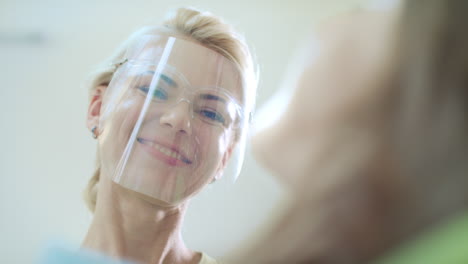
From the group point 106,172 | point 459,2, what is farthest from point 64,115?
point 459,2

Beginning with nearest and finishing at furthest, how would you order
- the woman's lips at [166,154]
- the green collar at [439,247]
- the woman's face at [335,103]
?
the green collar at [439,247]
the woman's face at [335,103]
the woman's lips at [166,154]

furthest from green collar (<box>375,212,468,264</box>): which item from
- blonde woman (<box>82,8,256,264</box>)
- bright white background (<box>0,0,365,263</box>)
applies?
blonde woman (<box>82,8,256,264</box>)

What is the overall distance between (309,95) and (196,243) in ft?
0.82

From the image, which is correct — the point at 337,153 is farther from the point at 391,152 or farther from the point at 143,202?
the point at 143,202

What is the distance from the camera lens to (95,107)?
2.13 feet

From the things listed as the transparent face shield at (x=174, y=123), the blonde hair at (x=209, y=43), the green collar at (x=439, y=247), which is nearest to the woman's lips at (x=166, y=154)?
the transparent face shield at (x=174, y=123)

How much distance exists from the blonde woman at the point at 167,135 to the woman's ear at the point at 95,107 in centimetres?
1

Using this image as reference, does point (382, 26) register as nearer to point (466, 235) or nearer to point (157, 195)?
point (466, 235)

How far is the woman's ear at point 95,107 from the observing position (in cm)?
64

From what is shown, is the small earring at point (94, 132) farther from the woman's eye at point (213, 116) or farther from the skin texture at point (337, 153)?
the skin texture at point (337, 153)

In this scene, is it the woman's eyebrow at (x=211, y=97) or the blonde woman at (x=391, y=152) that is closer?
the blonde woman at (x=391, y=152)

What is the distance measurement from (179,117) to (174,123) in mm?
11

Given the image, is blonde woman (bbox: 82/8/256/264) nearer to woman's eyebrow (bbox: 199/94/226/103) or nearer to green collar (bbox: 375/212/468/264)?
woman's eyebrow (bbox: 199/94/226/103)

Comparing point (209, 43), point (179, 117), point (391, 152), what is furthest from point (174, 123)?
point (391, 152)
